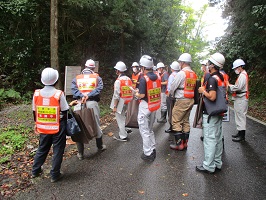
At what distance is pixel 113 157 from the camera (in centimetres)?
504

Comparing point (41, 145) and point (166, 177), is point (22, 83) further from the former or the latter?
point (166, 177)

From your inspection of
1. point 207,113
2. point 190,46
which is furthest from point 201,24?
point 207,113

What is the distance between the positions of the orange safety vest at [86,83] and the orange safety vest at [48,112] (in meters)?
1.28

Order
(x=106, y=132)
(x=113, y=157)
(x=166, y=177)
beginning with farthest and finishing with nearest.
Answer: (x=106, y=132) → (x=113, y=157) → (x=166, y=177)

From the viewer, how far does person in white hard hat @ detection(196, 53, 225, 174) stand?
13.0ft

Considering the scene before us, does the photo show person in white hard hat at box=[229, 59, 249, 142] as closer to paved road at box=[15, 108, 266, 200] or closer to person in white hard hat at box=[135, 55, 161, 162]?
paved road at box=[15, 108, 266, 200]

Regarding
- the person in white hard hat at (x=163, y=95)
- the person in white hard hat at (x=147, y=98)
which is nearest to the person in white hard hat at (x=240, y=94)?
the person in white hard hat at (x=147, y=98)

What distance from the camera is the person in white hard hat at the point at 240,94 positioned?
19.3 ft

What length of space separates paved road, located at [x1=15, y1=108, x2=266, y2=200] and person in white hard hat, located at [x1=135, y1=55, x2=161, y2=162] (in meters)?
0.34

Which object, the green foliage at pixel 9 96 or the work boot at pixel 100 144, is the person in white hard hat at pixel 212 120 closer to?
the work boot at pixel 100 144

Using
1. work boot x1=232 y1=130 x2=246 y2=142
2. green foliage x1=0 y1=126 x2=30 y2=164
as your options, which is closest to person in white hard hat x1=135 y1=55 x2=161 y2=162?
work boot x1=232 y1=130 x2=246 y2=142

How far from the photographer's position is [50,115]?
3734mm

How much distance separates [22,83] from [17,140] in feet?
19.1

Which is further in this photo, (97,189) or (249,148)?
(249,148)
